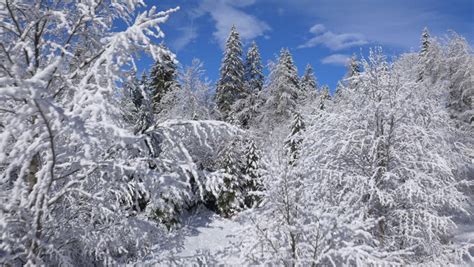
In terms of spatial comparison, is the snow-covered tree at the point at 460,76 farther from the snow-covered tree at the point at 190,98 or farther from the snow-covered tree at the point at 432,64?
the snow-covered tree at the point at 190,98

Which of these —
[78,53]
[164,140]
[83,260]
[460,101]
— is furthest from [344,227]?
[460,101]

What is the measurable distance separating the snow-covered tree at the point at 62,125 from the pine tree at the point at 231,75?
2850 centimetres

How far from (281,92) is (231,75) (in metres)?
5.92

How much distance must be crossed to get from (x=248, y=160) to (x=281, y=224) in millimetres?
14990

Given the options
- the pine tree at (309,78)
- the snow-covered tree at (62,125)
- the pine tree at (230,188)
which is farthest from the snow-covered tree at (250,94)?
the snow-covered tree at (62,125)

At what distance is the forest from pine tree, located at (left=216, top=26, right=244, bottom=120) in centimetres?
1822

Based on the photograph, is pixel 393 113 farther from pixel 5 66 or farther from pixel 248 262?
pixel 5 66

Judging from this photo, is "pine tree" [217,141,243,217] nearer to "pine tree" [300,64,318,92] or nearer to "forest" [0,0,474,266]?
"forest" [0,0,474,266]

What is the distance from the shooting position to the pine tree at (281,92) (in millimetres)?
30875

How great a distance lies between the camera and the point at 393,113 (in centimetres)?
929

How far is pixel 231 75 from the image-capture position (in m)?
34.7

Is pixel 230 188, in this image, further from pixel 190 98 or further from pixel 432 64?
pixel 432 64

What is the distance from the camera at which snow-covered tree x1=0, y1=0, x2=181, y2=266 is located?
10.1 feet

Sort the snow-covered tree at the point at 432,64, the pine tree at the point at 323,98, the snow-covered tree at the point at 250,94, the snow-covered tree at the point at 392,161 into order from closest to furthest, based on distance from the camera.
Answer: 1. the snow-covered tree at the point at 392,161
2. the snow-covered tree at the point at 432,64
3. the pine tree at the point at 323,98
4. the snow-covered tree at the point at 250,94
